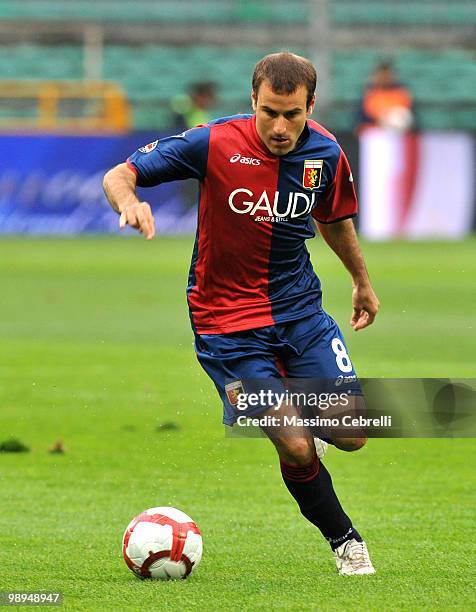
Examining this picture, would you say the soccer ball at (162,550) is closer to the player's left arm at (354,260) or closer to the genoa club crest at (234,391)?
the genoa club crest at (234,391)

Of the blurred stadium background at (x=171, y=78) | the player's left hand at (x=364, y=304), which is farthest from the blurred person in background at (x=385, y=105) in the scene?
the player's left hand at (x=364, y=304)

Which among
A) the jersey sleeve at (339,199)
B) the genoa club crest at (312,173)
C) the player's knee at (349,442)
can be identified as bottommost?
the player's knee at (349,442)

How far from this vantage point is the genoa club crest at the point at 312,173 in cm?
507

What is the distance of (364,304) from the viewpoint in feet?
17.8

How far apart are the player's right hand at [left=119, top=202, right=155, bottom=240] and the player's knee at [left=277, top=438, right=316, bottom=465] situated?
981mm

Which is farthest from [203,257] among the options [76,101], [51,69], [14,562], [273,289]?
[51,69]

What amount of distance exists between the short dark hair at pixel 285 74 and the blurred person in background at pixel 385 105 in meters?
16.7

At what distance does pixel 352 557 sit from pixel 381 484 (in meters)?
1.77

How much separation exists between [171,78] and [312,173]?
72.4ft

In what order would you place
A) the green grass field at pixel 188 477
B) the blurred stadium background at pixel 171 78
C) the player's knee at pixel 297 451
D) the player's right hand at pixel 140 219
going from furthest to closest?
1. the blurred stadium background at pixel 171 78
2. the player's knee at pixel 297 451
3. the green grass field at pixel 188 477
4. the player's right hand at pixel 140 219

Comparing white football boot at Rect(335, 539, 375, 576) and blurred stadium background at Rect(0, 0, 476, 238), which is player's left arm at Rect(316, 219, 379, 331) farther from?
blurred stadium background at Rect(0, 0, 476, 238)

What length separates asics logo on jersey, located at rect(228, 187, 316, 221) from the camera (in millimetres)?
5027

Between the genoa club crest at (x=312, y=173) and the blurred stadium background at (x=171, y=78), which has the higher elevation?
the genoa club crest at (x=312, y=173)

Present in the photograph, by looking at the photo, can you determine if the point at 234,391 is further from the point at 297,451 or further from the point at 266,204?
the point at 266,204
